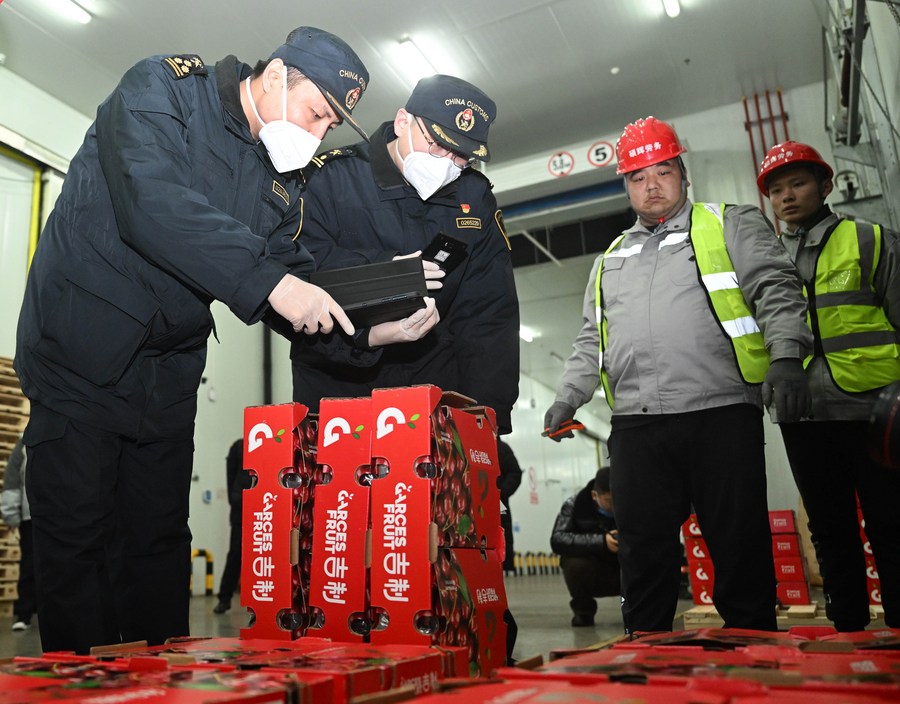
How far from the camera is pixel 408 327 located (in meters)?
1.93

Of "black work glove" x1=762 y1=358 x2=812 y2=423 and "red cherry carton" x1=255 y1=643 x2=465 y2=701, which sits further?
"black work glove" x1=762 y1=358 x2=812 y2=423

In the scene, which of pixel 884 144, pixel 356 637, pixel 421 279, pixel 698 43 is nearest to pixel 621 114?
pixel 698 43

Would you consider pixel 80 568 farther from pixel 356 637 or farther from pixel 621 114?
pixel 621 114

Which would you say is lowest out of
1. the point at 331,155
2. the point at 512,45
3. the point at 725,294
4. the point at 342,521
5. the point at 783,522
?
the point at 783,522

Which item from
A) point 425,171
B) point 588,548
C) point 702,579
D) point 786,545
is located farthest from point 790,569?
point 425,171

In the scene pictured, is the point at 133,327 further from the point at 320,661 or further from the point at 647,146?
the point at 647,146

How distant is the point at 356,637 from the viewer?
160cm

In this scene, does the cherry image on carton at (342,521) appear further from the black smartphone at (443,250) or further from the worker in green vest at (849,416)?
the worker in green vest at (849,416)

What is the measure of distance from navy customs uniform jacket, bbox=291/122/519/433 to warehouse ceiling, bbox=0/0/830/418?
402 cm

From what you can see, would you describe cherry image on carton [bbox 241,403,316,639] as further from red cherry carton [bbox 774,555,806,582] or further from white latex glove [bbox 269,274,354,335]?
red cherry carton [bbox 774,555,806,582]

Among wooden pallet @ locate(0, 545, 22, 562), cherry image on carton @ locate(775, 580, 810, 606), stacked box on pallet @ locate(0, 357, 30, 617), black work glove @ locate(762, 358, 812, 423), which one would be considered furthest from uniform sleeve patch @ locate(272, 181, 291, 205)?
wooden pallet @ locate(0, 545, 22, 562)

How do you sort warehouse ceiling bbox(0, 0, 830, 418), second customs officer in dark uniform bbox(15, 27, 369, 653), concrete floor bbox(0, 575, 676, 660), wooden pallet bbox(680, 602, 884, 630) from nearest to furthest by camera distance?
1. second customs officer in dark uniform bbox(15, 27, 369, 653)
2. concrete floor bbox(0, 575, 676, 660)
3. wooden pallet bbox(680, 602, 884, 630)
4. warehouse ceiling bbox(0, 0, 830, 418)

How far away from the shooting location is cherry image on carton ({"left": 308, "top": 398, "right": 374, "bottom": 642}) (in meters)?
1.61

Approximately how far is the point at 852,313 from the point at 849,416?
372 mm
